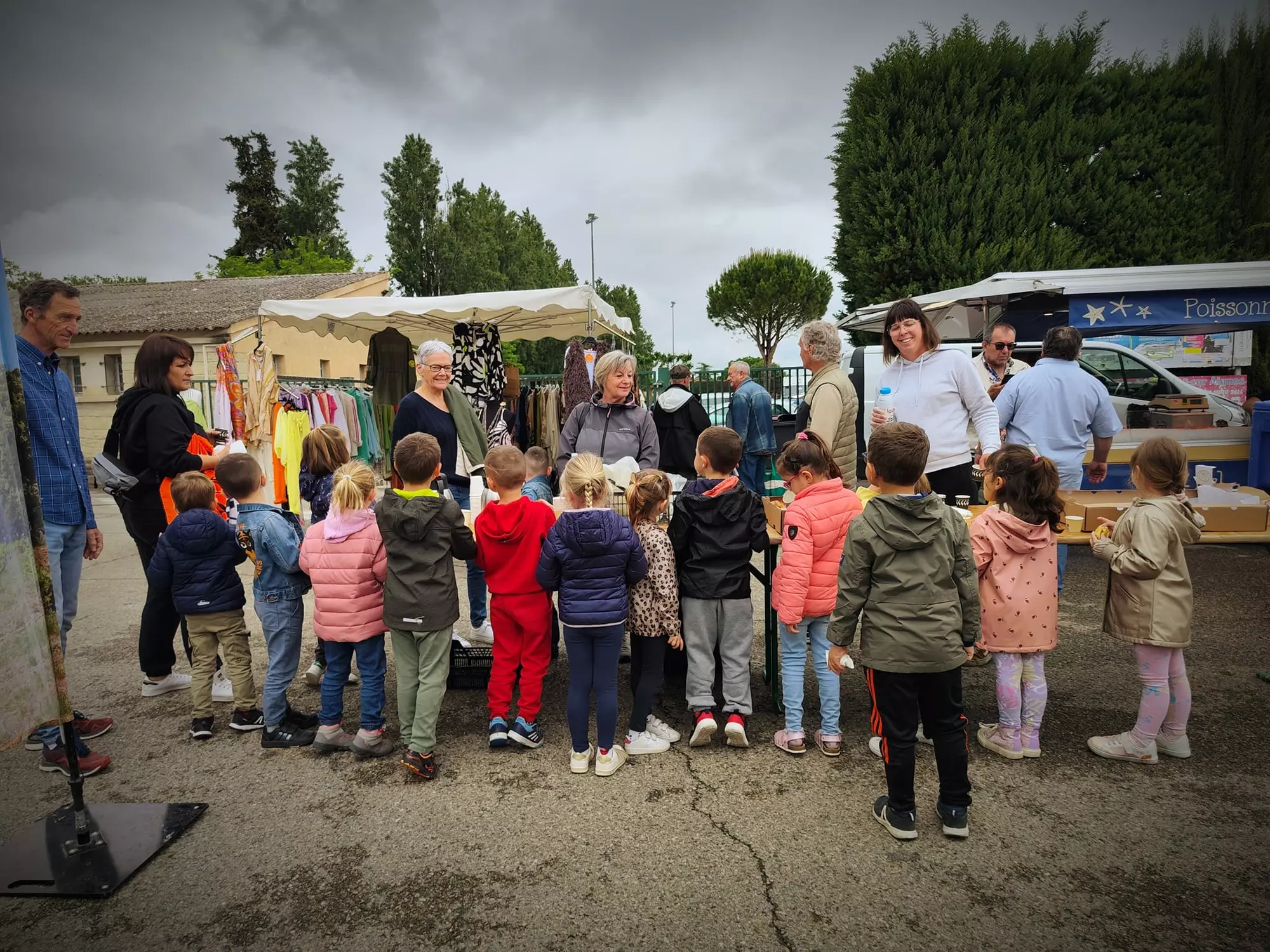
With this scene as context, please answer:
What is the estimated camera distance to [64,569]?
11.4ft

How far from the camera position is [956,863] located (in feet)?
8.08

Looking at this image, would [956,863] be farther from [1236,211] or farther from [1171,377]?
[1236,211]

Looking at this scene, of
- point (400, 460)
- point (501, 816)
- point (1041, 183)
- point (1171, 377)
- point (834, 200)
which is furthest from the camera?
point (834, 200)

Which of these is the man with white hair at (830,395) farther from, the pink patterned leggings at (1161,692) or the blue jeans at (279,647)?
the blue jeans at (279,647)

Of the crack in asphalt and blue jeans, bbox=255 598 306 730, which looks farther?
blue jeans, bbox=255 598 306 730

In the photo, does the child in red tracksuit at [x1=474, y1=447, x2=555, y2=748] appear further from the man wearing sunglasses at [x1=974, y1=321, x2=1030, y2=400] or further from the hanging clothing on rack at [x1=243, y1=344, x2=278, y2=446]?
the hanging clothing on rack at [x1=243, y1=344, x2=278, y2=446]

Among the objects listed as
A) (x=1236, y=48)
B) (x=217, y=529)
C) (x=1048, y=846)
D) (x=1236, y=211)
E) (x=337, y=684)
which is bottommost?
(x=1048, y=846)

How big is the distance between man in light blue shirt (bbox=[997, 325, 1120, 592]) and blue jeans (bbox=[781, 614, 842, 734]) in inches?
74.8

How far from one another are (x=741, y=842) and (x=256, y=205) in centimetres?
4443

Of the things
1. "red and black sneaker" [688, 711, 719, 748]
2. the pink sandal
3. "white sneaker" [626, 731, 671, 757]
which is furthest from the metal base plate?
the pink sandal

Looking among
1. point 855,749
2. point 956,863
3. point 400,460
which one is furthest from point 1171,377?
point 400,460

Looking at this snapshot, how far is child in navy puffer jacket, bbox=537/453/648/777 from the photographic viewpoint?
10.1 feet

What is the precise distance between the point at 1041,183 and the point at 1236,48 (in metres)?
5.74

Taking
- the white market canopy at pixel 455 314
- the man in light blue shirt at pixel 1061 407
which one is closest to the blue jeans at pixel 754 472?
the white market canopy at pixel 455 314
